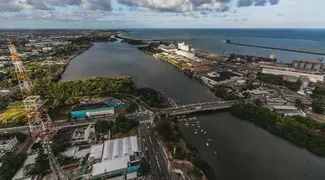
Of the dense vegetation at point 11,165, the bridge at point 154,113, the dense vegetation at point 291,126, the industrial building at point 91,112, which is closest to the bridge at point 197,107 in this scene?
the bridge at point 154,113

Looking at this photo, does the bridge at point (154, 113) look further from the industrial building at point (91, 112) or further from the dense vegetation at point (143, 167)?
the dense vegetation at point (143, 167)

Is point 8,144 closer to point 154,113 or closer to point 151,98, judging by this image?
point 154,113

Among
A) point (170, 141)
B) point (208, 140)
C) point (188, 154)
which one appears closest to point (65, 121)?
point (170, 141)

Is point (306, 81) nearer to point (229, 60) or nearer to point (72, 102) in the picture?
point (229, 60)

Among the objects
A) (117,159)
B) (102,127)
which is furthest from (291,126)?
(102,127)

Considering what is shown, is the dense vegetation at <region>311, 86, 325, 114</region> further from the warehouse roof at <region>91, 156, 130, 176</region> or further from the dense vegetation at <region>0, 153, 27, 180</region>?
the dense vegetation at <region>0, 153, 27, 180</region>
